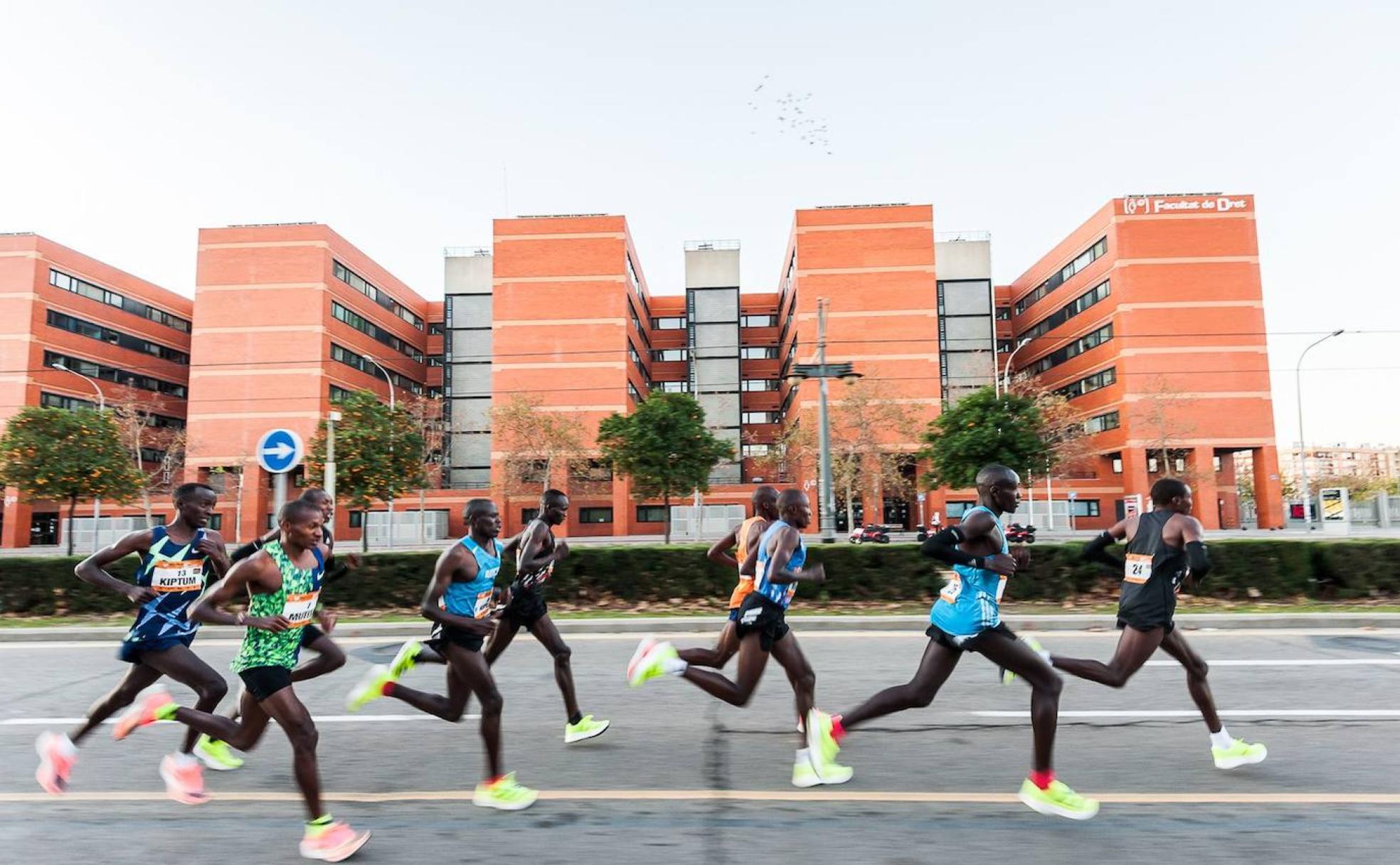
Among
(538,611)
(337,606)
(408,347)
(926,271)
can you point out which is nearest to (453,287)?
(408,347)

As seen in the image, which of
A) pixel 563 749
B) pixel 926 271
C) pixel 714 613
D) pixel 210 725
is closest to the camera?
pixel 210 725

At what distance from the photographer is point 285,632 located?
3723mm

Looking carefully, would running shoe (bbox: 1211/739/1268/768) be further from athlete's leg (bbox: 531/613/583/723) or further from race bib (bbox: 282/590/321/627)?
race bib (bbox: 282/590/321/627)

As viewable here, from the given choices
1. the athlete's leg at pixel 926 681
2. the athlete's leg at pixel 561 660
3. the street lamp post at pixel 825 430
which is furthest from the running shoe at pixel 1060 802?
the street lamp post at pixel 825 430

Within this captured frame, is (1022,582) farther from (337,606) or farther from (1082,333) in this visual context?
(1082,333)

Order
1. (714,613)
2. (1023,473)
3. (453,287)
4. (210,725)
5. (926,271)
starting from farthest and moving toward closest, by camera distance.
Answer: (453,287) < (926,271) < (1023,473) < (714,613) < (210,725)

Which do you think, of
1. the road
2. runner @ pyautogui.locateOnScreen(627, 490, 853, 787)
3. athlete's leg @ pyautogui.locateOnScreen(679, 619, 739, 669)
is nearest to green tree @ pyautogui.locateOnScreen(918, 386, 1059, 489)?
the road

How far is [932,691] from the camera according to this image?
13.7 ft

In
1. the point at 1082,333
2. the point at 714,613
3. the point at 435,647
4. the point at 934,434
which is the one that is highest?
the point at 1082,333

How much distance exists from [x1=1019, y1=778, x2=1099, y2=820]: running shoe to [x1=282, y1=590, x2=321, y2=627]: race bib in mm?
3609

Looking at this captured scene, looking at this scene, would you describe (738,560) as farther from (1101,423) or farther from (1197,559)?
(1101,423)

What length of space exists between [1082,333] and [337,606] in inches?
2057

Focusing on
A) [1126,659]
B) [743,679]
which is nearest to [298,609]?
[743,679]

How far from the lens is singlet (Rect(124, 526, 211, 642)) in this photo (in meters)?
4.61
